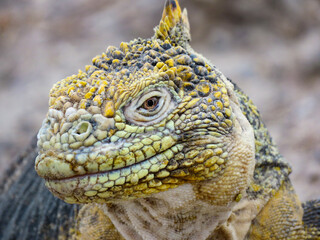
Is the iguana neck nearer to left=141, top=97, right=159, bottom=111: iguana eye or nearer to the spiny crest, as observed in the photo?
the spiny crest

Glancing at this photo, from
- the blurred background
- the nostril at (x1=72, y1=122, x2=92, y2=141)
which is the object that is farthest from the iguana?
the blurred background

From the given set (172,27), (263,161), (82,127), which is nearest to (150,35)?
(172,27)

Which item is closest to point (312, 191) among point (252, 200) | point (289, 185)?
point (289, 185)

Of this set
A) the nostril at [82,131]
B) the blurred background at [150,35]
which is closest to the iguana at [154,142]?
the nostril at [82,131]

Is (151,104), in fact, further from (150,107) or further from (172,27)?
(172,27)

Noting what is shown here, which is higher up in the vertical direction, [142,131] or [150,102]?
[150,102]

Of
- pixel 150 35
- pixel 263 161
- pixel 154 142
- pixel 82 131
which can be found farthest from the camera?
pixel 150 35
